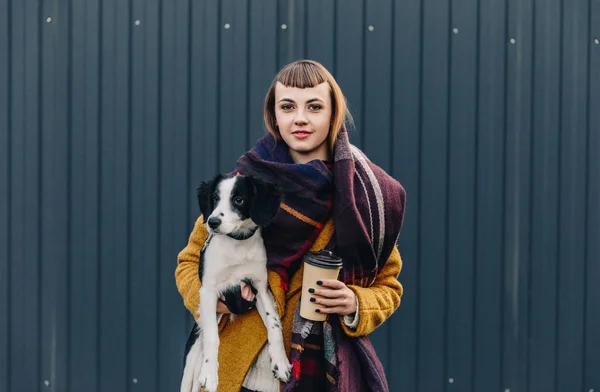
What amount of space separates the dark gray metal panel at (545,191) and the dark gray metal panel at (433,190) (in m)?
0.52

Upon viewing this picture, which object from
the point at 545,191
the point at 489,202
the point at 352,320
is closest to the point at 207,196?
the point at 352,320

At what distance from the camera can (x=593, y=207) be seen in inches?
143

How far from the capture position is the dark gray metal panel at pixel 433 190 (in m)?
3.56

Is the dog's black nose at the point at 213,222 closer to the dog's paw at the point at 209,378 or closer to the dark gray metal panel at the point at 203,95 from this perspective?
the dog's paw at the point at 209,378

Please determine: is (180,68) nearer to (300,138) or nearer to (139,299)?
(139,299)

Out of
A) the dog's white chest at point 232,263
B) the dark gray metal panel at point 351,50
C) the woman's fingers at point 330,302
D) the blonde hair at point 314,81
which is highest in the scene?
the dark gray metal panel at point 351,50

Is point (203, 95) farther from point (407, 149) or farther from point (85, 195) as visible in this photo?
point (407, 149)

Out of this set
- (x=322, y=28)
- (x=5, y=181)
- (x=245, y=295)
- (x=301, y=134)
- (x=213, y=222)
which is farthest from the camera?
(x=5, y=181)

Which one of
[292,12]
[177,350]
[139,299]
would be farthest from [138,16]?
[177,350]

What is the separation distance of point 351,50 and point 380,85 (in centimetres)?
26

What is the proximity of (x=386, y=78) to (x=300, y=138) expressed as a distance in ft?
6.03

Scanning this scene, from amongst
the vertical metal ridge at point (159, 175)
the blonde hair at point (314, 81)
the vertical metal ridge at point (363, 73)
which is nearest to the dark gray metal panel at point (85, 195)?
the vertical metal ridge at point (159, 175)

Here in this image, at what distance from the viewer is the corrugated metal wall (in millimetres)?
3572

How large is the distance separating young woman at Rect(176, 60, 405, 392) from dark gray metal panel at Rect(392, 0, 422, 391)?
167 cm
